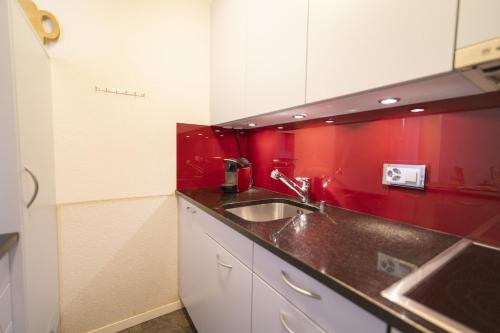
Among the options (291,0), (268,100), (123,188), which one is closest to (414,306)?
(268,100)

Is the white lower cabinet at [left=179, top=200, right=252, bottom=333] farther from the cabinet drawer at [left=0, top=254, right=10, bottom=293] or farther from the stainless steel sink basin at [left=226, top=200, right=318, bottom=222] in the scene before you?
the cabinet drawer at [left=0, top=254, right=10, bottom=293]

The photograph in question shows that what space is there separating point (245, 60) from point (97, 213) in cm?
129

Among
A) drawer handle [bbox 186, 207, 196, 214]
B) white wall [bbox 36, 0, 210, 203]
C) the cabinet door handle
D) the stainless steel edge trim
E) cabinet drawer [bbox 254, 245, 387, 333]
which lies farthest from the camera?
drawer handle [bbox 186, 207, 196, 214]

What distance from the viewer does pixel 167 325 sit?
1.47m

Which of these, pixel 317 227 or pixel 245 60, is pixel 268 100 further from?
pixel 317 227

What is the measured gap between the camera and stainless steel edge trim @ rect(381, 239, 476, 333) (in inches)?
14.0

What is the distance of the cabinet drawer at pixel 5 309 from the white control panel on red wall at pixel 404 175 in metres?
1.51

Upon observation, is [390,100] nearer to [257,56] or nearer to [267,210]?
[257,56]

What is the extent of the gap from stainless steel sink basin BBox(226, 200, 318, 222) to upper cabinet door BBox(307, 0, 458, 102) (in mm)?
717

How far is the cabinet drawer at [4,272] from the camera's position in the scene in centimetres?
74

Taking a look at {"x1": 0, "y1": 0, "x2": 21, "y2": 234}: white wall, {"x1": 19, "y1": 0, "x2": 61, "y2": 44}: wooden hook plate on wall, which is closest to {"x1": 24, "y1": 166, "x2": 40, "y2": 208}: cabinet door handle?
{"x1": 0, "y1": 0, "x2": 21, "y2": 234}: white wall

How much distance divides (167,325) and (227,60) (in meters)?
1.84

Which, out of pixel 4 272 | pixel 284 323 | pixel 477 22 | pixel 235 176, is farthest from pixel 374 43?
pixel 4 272

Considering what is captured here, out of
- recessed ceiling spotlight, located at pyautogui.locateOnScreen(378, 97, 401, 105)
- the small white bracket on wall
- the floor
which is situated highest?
the small white bracket on wall
